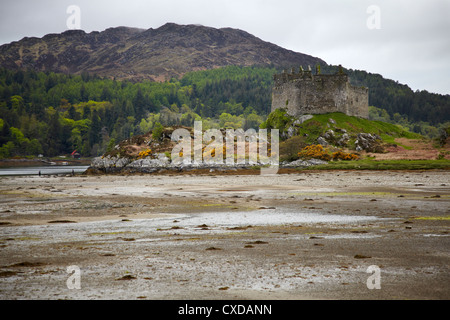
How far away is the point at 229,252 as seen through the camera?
37.8 ft

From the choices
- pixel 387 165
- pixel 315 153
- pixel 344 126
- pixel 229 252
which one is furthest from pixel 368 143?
pixel 229 252

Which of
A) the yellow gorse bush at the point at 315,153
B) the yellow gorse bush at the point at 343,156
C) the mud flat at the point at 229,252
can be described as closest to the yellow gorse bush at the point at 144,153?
the yellow gorse bush at the point at 315,153

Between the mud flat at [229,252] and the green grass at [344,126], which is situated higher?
the green grass at [344,126]

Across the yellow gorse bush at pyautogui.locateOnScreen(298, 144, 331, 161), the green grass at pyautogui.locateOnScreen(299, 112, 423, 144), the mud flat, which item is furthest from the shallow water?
the green grass at pyautogui.locateOnScreen(299, 112, 423, 144)

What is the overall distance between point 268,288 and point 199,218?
11.5m

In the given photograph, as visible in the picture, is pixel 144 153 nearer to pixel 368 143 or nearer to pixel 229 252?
pixel 368 143

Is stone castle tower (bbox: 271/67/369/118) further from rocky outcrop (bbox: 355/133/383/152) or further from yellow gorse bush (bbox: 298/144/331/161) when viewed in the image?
yellow gorse bush (bbox: 298/144/331/161)

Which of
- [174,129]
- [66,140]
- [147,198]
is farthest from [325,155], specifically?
[66,140]

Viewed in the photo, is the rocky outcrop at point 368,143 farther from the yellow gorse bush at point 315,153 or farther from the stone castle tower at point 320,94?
the stone castle tower at point 320,94

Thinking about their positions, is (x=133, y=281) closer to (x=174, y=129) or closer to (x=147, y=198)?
(x=147, y=198)

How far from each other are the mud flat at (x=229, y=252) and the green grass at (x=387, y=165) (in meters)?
31.1

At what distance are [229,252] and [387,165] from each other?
46916 mm

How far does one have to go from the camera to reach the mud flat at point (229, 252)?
311 inches
